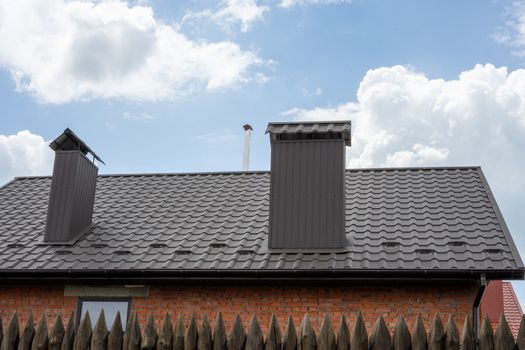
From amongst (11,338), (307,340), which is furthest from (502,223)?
(11,338)

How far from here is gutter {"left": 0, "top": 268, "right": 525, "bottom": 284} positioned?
9.45 m

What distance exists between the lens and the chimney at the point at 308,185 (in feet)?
35.8

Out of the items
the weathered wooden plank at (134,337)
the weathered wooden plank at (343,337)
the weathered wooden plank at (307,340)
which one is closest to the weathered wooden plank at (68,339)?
the weathered wooden plank at (134,337)

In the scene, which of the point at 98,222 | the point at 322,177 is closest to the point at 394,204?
the point at 322,177

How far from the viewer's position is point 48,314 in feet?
34.8

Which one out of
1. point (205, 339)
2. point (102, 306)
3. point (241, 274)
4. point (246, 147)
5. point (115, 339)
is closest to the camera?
point (205, 339)

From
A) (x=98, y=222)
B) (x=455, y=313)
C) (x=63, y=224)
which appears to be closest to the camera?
(x=455, y=313)

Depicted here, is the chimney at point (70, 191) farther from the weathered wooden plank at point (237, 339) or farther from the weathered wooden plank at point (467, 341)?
the weathered wooden plank at point (467, 341)

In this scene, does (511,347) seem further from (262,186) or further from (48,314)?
(262,186)

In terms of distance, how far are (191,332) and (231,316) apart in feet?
14.5

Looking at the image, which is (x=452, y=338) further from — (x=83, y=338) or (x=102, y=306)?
(x=102, y=306)

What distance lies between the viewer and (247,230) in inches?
464

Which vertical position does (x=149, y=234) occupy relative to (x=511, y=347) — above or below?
above

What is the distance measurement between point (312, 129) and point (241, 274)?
3163 millimetres
